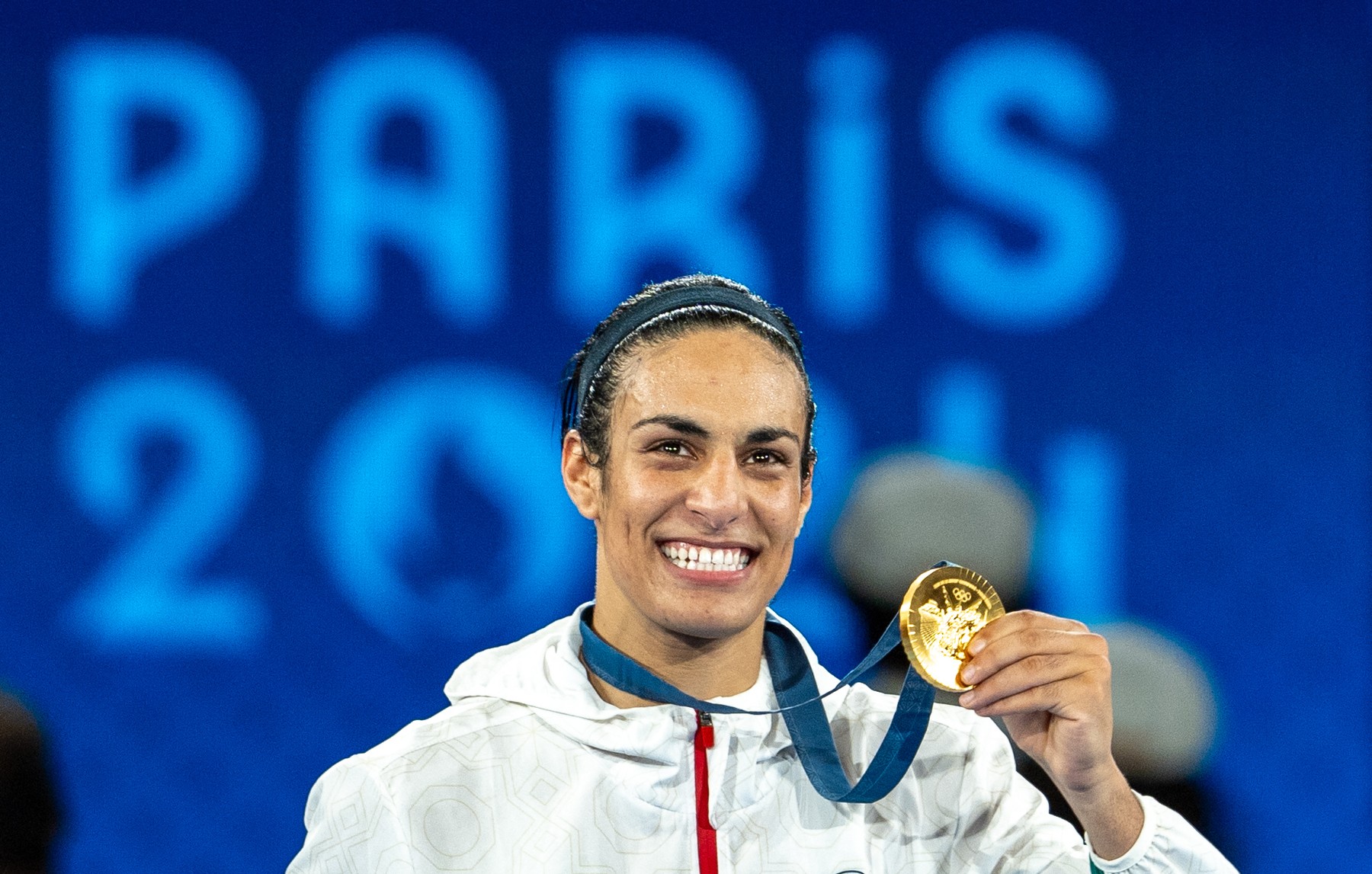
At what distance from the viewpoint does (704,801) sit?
2.39 meters

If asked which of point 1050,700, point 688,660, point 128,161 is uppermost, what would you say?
point 128,161

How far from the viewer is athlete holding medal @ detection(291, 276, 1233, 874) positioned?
7.57 ft

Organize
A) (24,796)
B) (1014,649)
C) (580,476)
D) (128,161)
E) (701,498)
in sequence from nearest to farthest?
(1014,649) → (701,498) → (580,476) → (24,796) → (128,161)

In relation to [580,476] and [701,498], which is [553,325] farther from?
[701,498]

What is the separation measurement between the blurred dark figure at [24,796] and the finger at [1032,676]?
2.70 meters

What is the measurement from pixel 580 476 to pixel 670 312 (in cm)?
32

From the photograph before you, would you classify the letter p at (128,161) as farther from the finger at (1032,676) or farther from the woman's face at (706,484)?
the finger at (1032,676)

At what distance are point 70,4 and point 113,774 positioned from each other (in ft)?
6.58

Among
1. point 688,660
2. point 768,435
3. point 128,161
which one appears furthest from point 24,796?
point 768,435

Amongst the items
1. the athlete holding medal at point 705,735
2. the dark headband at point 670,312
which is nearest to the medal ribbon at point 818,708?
the athlete holding medal at point 705,735

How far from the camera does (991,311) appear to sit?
4125 millimetres

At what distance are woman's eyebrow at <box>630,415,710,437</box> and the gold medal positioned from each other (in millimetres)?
407

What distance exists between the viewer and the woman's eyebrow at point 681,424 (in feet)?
7.79

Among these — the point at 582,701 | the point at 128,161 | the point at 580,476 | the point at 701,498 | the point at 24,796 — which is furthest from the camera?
the point at 128,161
